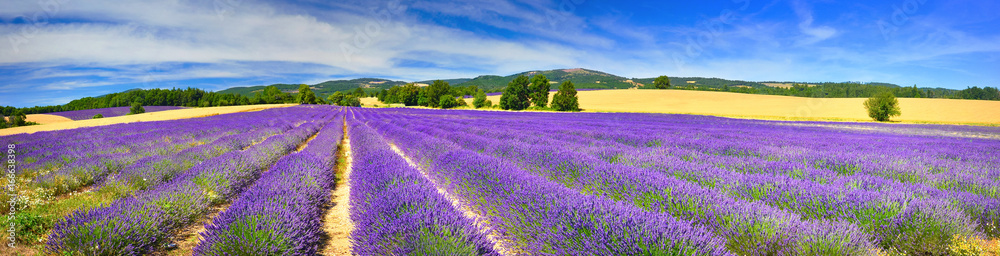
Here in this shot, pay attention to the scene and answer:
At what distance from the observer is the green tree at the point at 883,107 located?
95.7ft

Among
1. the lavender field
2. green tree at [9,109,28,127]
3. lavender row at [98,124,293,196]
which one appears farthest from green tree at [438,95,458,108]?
the lavender field

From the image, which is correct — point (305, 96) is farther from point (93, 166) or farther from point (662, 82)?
point (93, 166)

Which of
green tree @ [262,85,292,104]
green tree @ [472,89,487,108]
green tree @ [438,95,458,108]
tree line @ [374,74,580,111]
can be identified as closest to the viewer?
tree line @ [374,74,580,111]

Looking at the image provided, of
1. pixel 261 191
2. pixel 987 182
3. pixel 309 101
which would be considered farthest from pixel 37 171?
pixel 309 101

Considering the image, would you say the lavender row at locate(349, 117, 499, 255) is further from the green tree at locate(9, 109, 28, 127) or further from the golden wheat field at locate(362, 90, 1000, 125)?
the golden wheat field at locate(362, 90, 1000, 125)

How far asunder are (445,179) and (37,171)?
5696 mm

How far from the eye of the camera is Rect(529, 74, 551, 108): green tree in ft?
165

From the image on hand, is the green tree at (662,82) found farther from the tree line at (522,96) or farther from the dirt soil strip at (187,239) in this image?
the dirt soil strip at (187,239)

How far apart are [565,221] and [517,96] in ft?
161

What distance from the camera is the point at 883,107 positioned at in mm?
29344

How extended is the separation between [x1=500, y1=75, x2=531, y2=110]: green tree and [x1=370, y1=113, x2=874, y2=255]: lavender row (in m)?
46.3

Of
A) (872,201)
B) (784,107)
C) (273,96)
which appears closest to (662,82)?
(784,107)

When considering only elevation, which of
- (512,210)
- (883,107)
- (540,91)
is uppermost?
(540,91)

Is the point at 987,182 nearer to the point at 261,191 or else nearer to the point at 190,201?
the point at 261,191
